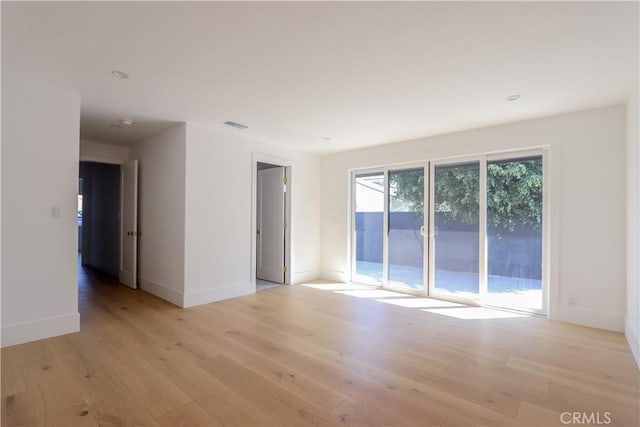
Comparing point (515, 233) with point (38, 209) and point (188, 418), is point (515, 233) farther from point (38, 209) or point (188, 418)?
point (38, 209)

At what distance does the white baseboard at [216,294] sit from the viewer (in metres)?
4.01

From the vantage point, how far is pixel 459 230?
4410 mm

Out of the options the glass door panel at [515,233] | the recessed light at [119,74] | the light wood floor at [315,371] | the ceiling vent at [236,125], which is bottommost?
the light wood floor at [315,371]

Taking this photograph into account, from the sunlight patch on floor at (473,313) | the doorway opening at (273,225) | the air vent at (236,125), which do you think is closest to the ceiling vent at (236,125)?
the air vent at (236,125)

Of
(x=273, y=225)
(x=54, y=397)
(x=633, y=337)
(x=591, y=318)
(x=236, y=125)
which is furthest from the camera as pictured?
(x=273, y=225)

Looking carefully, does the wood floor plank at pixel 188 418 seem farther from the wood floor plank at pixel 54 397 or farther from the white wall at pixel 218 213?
the white wall at pixel 218 213

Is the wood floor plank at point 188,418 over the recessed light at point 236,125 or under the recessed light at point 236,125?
under

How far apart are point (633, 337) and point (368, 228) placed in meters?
3.51

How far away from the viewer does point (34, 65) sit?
2496 millimetres

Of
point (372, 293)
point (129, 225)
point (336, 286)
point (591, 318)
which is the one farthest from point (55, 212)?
point (591, 318)

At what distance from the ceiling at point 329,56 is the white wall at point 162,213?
27.8 inches

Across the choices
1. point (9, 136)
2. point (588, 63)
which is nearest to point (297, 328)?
point (9, 136)

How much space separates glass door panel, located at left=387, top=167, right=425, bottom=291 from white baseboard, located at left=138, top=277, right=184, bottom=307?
3.30 m

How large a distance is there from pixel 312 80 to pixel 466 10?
1.32 m
